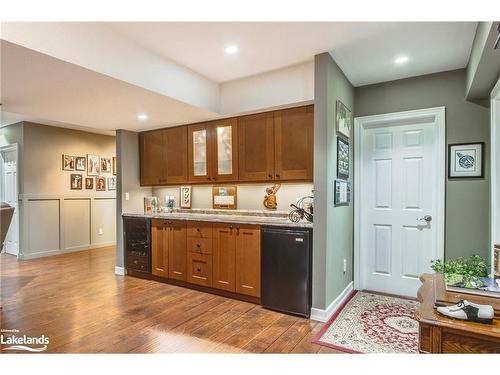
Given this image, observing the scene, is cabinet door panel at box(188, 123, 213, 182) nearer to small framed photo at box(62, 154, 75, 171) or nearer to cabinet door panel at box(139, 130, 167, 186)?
cabinet door panel at box(139, 130, 167, 186)

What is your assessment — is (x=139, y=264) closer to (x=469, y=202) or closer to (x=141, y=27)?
(x=141, y=27)

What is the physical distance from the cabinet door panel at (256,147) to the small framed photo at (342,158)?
30.7 inches

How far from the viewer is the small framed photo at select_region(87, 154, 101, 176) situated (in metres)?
6.25

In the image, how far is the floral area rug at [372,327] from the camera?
2.25m

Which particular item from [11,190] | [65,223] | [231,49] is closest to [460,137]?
[231,49]

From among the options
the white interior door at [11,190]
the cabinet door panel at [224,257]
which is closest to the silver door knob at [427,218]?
the cabinet door panel at [224,257]

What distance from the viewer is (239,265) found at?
3258mm

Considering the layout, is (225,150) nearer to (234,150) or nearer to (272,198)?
(234,150)

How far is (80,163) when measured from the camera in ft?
20.1

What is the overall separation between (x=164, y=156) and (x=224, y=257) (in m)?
1.98

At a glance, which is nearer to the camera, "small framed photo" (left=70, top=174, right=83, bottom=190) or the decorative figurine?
the decorative figurine

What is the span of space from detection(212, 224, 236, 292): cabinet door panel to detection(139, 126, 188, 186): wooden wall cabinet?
121 centimetres

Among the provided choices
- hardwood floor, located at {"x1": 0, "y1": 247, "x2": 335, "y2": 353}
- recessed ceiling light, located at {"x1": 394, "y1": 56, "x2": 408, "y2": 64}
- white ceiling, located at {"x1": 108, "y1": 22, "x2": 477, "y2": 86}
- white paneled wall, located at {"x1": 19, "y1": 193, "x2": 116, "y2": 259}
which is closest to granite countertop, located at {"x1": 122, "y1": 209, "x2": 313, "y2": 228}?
hardwood floor, located at {"x1": 0, "y1": 247, "x2": 335, "y2": 353}

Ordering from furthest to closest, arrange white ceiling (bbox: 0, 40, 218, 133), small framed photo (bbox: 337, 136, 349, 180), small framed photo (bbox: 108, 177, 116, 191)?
small framed photo (bbox: 108, 177, 116, 191) < small framed photo (bbox: 337, 136, 349, 180) < white ceiling (bbox: 0, 40, 218, 133)
